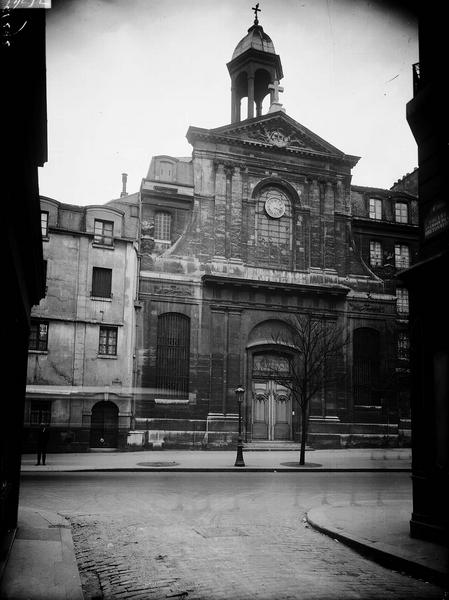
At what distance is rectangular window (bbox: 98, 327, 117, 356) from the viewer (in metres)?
28.8

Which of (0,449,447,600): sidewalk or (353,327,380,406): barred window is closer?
(0,449,447,600): sidewalk

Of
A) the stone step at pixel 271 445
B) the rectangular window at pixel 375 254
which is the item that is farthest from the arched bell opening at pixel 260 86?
the stone step at pixel 271 445

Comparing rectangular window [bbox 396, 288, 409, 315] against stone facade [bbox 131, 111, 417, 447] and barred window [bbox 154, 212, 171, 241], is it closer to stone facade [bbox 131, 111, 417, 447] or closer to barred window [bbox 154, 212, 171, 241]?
stone facade [bbox 131, 111, 417, 447]

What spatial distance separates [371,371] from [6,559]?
2849 cm

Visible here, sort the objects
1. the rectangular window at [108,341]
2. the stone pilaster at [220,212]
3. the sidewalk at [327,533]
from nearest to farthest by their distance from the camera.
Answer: the sidewalk at [327,533] → the rectangular window at [108,341] → the stone pilaster at [220,212]

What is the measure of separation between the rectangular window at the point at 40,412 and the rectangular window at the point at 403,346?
777 inches

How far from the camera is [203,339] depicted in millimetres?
30203

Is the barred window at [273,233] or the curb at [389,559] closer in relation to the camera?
the curb at [389,559]

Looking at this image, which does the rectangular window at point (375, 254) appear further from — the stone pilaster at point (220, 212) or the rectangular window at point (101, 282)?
the rectangular window at point (101, 282)

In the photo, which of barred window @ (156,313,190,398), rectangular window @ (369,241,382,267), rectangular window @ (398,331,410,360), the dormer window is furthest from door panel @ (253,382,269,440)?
A: the dormer window

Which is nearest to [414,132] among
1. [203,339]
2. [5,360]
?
[5,360]

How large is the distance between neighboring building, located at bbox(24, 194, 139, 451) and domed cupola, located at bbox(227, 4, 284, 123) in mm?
10911

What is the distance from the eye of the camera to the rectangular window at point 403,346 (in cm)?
3400

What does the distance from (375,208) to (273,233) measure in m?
7.72
